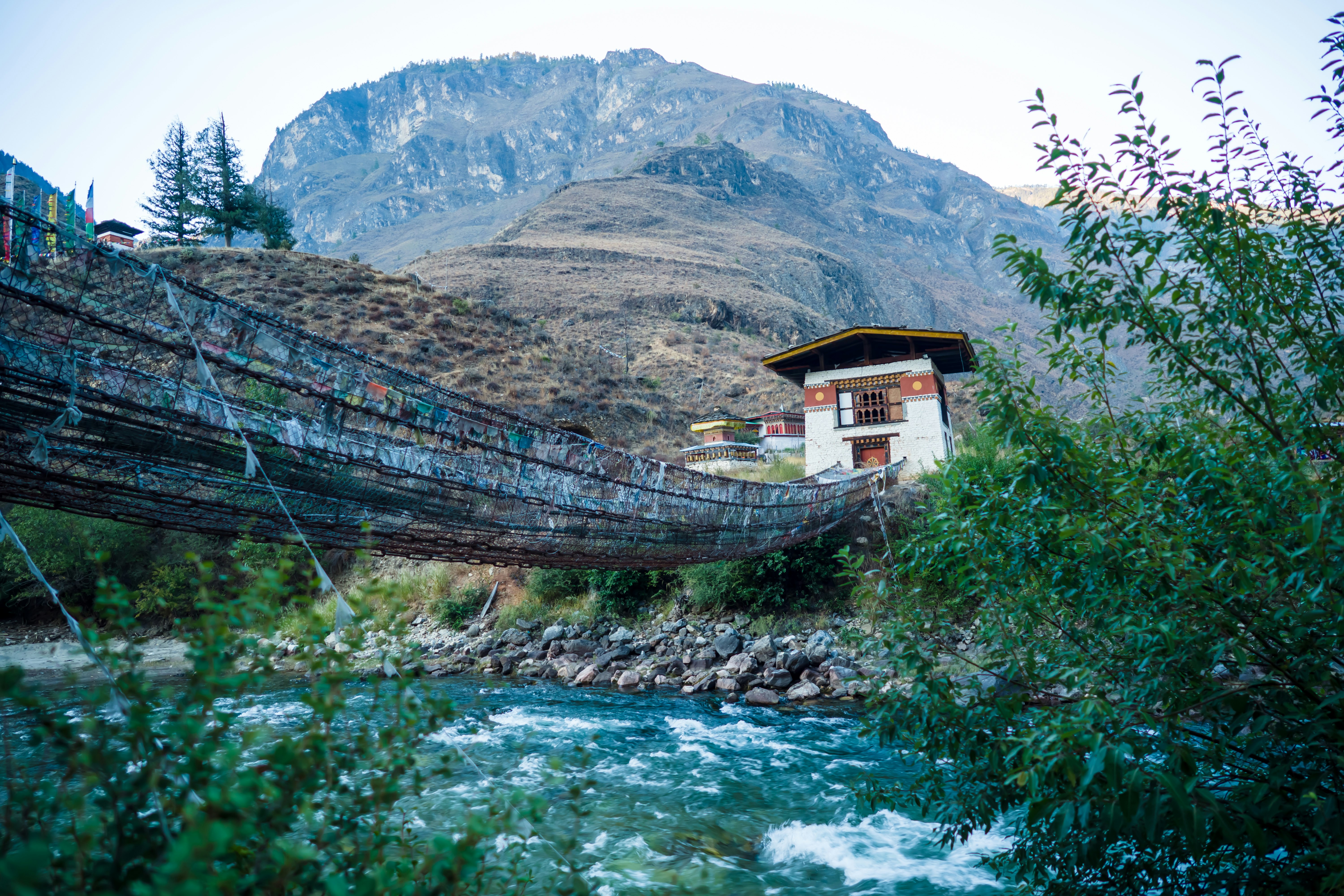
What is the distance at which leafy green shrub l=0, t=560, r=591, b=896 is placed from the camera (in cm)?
119

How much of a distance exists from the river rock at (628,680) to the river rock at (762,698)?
2.31 m

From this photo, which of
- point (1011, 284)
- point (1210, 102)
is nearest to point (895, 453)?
point (1210, 102)

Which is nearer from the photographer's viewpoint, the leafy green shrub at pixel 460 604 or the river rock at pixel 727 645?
the river rock at pixel 727 645

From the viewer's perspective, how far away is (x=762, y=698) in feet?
31.6

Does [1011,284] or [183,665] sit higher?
[1011,284]

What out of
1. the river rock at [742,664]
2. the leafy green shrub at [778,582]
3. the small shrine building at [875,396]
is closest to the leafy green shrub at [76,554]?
the leafy green shrub at [778,582]

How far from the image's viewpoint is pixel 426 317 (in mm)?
28969

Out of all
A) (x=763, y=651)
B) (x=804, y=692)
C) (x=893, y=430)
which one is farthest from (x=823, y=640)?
(x=893, y=430)

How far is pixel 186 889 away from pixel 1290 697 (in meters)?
3.21

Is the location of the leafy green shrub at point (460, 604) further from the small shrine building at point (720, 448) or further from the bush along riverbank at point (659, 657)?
the small shrine building at point (720, 448)

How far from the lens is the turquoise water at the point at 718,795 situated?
488cm

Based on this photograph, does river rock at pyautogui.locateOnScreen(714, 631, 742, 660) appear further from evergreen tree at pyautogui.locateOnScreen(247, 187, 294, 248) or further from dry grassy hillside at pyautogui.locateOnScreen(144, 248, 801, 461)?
evergreen tree at pyautogui.locateOnScreen(247, 187, 294, 248)

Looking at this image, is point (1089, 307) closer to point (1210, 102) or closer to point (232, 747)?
point (1210, 102)

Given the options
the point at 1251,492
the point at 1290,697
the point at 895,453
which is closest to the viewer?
the point at 1290,697
